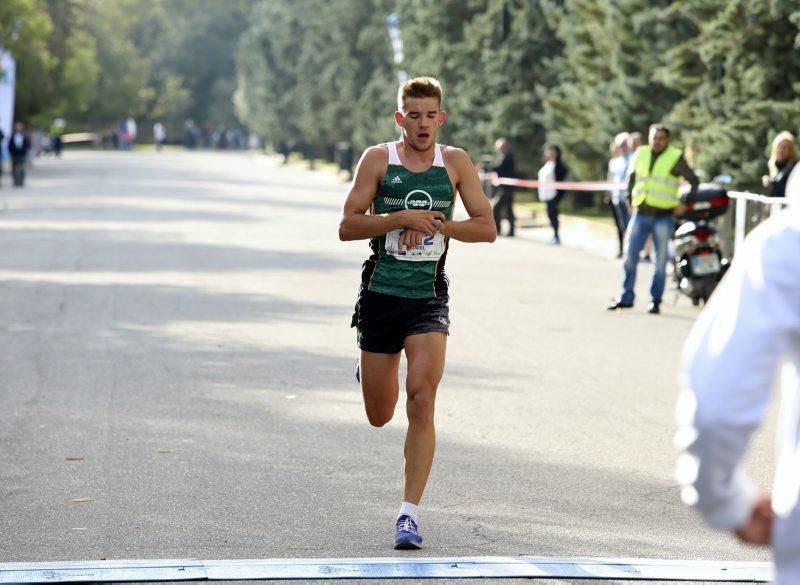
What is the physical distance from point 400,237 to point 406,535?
4.03ft

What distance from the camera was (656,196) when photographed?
17406 mm

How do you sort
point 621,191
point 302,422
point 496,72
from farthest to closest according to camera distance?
point 496,72 → point 621,191 → point 302,422

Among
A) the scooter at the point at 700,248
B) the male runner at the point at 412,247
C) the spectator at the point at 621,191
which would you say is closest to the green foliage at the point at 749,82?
the spectator at the point at 621,191

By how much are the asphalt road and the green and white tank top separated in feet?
3.48

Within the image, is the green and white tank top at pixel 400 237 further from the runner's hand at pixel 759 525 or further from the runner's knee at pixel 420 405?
the runner's hand at pixel 759 525

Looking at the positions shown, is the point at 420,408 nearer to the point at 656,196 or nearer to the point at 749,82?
the point at 656,196

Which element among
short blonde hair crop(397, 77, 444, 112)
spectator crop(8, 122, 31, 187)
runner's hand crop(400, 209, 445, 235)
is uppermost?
short blonde hair crop(397, 77, 444, 112)

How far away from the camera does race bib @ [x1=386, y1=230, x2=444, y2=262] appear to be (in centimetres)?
682

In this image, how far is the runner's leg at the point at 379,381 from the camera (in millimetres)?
6898

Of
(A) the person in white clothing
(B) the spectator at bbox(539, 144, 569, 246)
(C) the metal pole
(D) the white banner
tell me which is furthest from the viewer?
(D) the white banner

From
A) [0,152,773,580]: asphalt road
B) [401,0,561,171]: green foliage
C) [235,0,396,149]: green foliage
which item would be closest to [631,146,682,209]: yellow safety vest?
[0,152,773,580]: asphalt road

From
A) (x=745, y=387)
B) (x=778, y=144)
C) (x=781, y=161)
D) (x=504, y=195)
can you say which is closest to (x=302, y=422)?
(x=745, y=387)

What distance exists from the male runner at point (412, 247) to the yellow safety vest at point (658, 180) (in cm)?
1070

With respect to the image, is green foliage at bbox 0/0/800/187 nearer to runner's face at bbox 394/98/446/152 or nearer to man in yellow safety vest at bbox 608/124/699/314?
man in yellow safety vest at bbox 608/124/699/314
